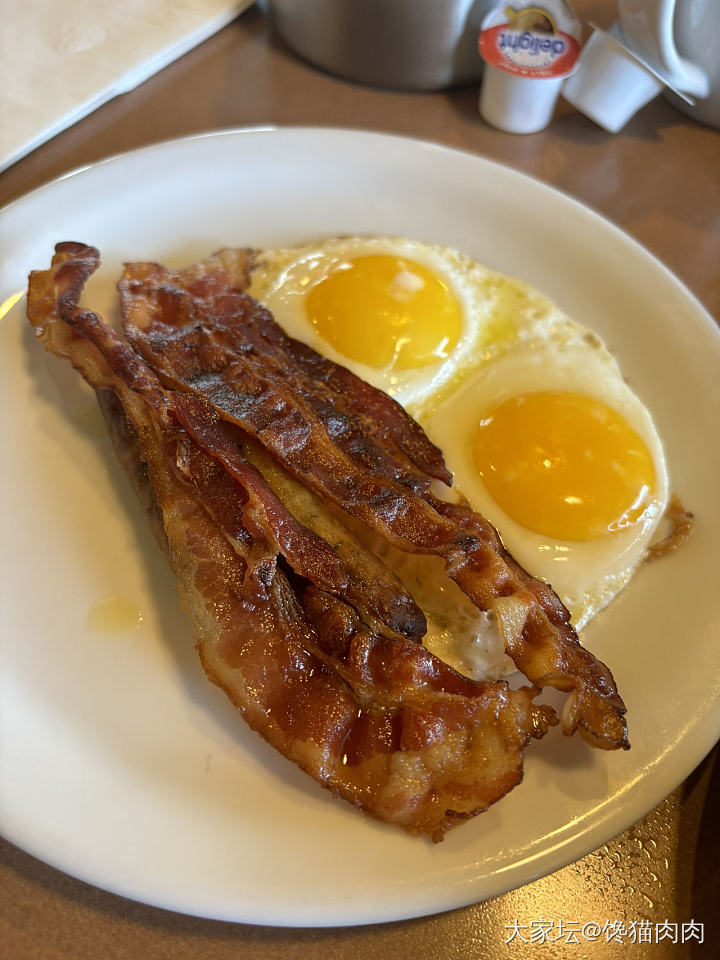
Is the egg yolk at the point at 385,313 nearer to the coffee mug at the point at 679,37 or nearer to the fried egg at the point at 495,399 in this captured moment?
the fried egg at the point at 495,399

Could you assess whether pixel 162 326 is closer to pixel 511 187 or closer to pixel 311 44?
pixel 511 187

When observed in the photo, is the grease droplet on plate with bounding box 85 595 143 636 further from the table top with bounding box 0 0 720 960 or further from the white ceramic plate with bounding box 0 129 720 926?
the table top with bounding box 0 0 720 960

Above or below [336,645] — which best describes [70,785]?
below

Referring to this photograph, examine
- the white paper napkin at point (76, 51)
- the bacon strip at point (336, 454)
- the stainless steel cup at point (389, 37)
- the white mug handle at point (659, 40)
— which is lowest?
the bacon strip at point (336, 454)

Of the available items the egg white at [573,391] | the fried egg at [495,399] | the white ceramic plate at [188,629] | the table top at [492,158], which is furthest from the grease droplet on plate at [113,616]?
the egg white at [573,391]

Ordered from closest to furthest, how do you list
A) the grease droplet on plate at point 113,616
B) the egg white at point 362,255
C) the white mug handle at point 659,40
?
the grease droplet on plate at point 113,616, the egg white at point 362,255, the white mug handle at point 659,40

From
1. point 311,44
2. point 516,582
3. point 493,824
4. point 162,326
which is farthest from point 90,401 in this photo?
point 311,44

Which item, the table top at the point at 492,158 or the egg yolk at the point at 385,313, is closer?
the table top at the point at 492,158

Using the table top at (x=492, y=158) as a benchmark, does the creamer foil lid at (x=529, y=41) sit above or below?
above
